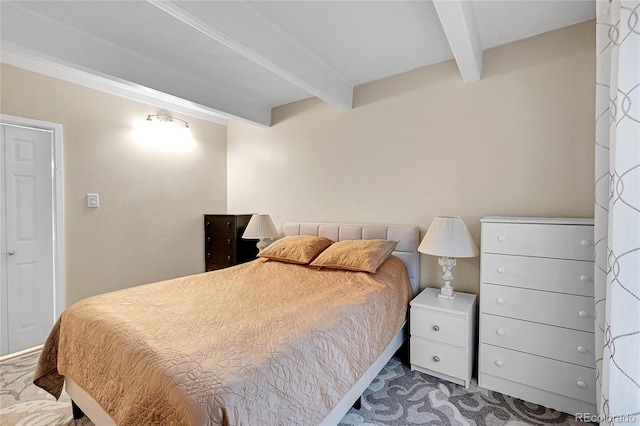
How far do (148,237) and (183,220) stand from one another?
450 millimetres

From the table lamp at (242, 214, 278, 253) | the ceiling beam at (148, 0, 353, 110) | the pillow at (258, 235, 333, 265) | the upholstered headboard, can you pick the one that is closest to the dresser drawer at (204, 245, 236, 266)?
the table lamp at (242, 214, 278, 253)

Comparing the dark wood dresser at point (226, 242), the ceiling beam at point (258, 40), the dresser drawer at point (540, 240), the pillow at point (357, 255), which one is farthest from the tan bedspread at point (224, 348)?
the ceiling beam at point (258, 40)

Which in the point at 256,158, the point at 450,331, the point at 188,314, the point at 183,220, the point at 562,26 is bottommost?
the point at 450,331

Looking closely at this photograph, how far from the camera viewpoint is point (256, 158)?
149 inches

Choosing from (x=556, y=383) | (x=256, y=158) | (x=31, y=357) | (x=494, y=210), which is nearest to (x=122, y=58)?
(x=256, y=158)

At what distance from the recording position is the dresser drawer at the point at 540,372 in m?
1.64

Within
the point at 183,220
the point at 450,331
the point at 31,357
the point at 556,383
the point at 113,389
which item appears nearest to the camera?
the point at 113,389

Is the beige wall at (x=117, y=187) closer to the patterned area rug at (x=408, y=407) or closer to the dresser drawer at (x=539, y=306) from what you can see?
the patterned area rug at (x=408, y=407)

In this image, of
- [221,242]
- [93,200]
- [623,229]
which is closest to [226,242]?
[221,242]

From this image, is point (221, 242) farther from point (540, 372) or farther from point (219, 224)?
point (540, 372)

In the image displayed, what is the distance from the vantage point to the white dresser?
165 centimetres

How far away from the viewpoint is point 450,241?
2.10 meters

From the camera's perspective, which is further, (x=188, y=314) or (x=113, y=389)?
(x=188, y=314)

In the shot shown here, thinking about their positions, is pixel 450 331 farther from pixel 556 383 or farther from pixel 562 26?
pixel 562 26
